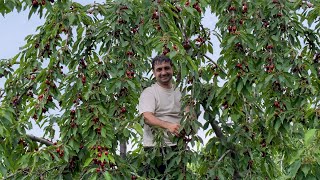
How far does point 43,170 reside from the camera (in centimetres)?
459

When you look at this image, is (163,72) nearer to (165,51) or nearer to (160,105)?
(160,105)

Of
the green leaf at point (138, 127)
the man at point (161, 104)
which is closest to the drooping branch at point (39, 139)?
the man at point (161, 104)

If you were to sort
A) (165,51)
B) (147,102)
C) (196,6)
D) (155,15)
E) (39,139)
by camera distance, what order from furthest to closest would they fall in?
(39,139) → (196,6) → (155,15) → (147,102) → (165,51)

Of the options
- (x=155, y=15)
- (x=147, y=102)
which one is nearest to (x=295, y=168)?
(x=147, y=102)

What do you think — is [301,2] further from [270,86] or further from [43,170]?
[43,170]

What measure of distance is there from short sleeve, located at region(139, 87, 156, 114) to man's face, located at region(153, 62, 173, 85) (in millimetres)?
139

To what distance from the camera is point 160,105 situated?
4531 millimetres

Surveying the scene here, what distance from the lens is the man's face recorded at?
14.6 feet

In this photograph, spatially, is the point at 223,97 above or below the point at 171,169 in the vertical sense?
above

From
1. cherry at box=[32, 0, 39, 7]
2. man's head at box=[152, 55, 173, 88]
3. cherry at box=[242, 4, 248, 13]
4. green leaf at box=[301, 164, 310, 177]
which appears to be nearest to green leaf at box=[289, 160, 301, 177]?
green leaf at box=[301, 164, 310, 177]

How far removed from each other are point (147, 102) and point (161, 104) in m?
0.14

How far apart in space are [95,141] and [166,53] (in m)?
0.79

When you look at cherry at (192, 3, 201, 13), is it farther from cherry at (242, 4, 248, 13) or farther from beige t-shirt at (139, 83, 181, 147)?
beige t-shirt at (139, 83, 181, 147)

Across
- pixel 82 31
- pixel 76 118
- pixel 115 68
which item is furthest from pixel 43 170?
pixel 82 31
